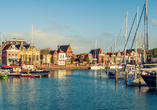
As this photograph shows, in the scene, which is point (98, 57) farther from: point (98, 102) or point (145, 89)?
point (98, 102)

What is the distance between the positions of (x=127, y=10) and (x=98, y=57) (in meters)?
84.7

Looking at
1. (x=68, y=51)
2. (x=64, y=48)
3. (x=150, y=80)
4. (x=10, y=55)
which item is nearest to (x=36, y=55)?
(x=10, y=55)

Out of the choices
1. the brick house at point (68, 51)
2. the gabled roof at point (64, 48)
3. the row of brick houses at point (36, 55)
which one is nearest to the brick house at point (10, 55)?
the row of brick houses at point (36, 55)

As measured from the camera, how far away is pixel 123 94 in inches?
1689

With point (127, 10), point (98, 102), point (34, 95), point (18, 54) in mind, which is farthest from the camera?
point (18, 54)

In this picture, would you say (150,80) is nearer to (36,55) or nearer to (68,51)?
(36,55)

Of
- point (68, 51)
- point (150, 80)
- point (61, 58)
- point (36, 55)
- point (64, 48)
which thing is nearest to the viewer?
point (150, 80)

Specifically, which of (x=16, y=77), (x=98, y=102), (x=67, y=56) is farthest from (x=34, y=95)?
(x=67, y=56)

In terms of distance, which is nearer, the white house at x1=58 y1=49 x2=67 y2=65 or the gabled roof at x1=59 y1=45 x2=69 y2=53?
the white house at x1=58 y1=49 x2=67 y2=65

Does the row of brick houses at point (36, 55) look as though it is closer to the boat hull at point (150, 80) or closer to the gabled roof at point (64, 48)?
the gabled roof at point (64, 48)

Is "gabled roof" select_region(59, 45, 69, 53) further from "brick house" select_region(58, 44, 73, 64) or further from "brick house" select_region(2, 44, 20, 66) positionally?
"brick house" select_region(2, 44, 20, 66)

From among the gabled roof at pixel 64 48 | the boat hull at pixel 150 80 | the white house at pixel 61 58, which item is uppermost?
the gabled roof at pixel 64 48

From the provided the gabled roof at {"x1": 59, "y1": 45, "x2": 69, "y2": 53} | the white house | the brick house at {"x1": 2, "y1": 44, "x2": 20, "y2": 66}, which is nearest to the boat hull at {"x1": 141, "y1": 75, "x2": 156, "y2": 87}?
the brick house at {"x1": 2, "y1": 44, "x2": 20, "y2": 66}

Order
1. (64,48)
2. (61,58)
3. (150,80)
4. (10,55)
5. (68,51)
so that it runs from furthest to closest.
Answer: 1. (64,48)
2. (68,51)
3. (61,58)
4. (10,55)
5. (150,80)
